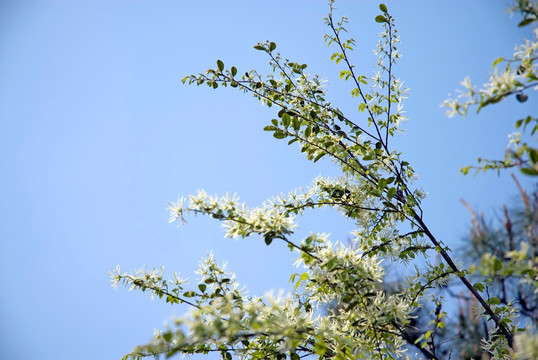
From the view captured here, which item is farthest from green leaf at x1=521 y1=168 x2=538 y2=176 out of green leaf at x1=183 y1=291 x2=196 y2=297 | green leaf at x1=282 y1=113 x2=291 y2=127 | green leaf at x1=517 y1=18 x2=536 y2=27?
green leaf at x1=183 y1=291 x2=196 y2=297

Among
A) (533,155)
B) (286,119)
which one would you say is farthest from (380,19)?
(533,155)

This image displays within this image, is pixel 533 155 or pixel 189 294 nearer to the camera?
pixel 533 155

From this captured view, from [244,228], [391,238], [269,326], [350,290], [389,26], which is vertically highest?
[389,26]

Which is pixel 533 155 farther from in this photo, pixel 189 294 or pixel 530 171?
pixel 189 294

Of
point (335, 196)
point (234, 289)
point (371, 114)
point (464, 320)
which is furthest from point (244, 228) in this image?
point (464, 320)

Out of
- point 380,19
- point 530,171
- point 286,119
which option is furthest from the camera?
point 380,19

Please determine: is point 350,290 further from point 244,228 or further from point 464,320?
point 464,320

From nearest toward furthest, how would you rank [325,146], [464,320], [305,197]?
[325,146]
[305,197]
[464,320]

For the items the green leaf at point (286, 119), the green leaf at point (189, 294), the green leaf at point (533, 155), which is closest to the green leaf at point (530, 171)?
the green leaf at point (533, 155)

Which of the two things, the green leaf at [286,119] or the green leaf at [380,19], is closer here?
the green leaf at [286,119]

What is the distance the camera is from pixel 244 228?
3.61ft

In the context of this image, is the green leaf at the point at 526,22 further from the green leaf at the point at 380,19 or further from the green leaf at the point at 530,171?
the green leaf at the point at 380,19

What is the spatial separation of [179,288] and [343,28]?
1.16 meters

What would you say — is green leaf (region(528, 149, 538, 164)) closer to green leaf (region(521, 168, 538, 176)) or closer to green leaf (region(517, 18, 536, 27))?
green leaf (region(521, 168, 538, 176))
